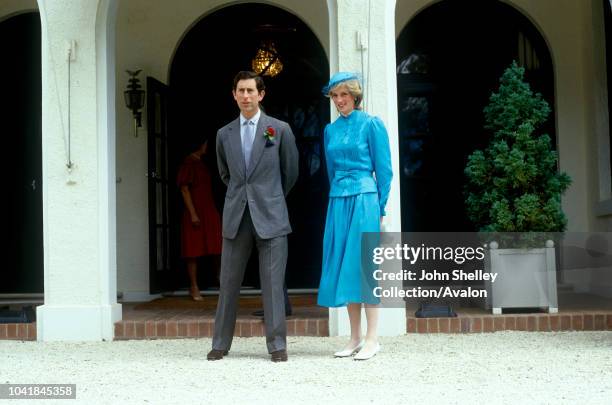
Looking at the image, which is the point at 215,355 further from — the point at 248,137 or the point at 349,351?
the point at 248,137

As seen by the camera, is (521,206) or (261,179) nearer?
(261,179)

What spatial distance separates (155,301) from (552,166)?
434cm

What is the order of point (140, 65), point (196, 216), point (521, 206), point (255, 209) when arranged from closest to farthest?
point (255, 209)
point (521, 206)
point (196, 216)
point (140, 65)

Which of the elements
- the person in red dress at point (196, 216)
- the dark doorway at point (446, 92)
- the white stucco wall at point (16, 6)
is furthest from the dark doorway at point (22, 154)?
the dark doorway at point (446, 92)

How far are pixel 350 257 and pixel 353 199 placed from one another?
388 mm

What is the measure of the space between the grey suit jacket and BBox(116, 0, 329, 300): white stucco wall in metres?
3.80

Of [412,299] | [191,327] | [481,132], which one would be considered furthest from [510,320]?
[481,132]

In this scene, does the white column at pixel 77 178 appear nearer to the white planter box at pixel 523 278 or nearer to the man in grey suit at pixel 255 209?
the man in grey suit at pixel 255 209

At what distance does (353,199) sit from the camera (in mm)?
5488

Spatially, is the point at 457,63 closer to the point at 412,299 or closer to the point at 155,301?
the point at 412,299

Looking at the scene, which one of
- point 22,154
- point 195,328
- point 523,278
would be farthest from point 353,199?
point 22,154

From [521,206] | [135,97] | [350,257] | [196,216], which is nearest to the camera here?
[350,257]

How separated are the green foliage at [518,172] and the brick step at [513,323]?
0.76m

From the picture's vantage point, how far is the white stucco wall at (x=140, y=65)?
362 inches
